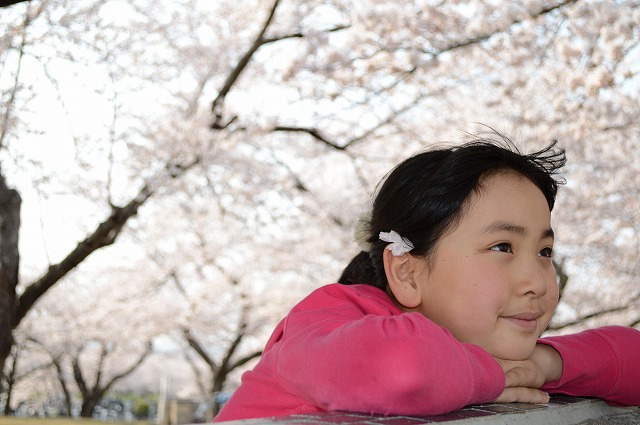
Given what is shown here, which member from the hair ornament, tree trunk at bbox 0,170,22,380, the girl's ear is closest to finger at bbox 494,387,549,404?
the girl's ear

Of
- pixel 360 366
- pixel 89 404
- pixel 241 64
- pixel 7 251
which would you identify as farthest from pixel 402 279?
pixel 89 404

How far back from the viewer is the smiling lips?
1.42 meters

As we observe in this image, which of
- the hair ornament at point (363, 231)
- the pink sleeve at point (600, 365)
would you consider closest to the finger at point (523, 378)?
the pink sleeve at point (600, 365)

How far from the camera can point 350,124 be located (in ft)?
31.8

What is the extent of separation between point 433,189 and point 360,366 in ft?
1.91

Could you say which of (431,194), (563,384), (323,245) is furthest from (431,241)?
(323,245)

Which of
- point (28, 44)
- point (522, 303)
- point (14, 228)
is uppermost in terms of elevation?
point (28, 44)

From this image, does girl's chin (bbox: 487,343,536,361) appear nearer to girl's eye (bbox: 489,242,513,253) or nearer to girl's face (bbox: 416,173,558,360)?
girl's face (bbox: 416,173,558,360)

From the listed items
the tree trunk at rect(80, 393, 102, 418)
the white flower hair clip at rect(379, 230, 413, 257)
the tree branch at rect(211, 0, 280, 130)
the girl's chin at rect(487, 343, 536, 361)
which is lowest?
the tree trunk at rect(80, 393, 102, 418)

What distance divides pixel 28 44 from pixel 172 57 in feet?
9.57

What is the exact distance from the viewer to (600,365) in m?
1.64

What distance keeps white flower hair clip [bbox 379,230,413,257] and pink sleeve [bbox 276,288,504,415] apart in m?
0.41

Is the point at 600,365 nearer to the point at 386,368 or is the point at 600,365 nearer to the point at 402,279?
the point at 402,279

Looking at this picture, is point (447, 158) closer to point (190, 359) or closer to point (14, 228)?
point (14, 228)
